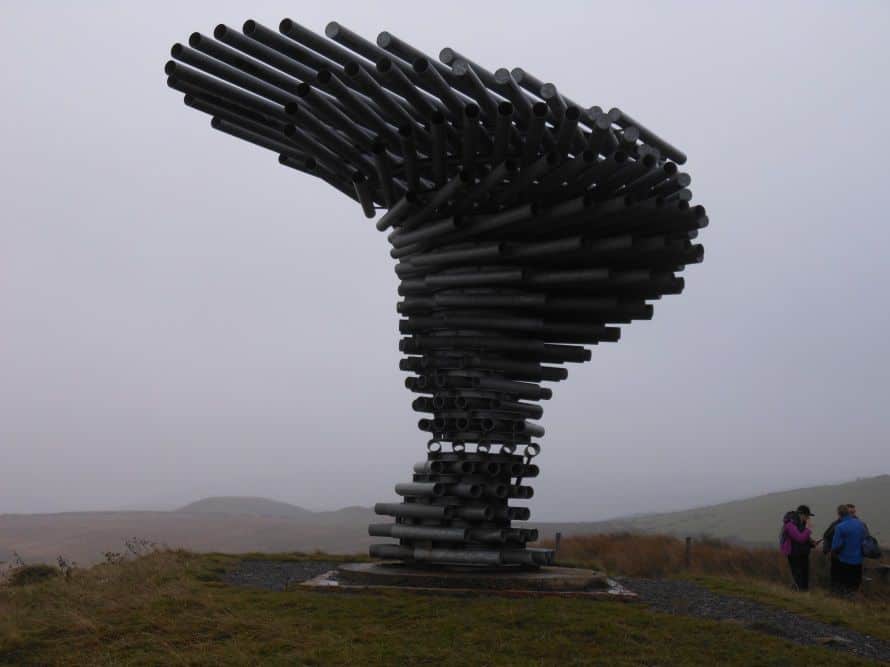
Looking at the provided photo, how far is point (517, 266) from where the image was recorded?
11180mm

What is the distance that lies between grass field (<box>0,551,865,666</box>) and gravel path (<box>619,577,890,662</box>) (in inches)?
16.5

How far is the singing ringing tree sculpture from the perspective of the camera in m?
9.86

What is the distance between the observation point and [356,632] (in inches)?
316

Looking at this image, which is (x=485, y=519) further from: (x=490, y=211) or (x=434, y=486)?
(x=490, y=211)

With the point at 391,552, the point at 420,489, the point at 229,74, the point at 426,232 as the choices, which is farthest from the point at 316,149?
the point at 391,552

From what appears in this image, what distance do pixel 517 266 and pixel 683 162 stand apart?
9.18 ft

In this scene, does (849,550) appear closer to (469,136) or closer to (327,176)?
(469,136)

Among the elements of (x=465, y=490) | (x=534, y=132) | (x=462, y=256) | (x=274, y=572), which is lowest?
(x=274, y=572)

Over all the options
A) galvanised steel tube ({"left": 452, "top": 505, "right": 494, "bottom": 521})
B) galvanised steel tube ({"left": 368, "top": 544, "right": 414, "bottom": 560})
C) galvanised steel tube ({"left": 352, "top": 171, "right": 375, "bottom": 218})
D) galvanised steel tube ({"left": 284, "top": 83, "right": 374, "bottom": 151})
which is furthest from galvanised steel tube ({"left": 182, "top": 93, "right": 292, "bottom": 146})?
galvanised steel tube ({"left": 368, "top": 544, "right": 414, "bottom": 560})

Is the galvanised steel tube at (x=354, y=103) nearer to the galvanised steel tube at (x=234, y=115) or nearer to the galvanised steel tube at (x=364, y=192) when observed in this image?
the galvanised steel tube at (x=364, y=192)

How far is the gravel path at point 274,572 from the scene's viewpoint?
11227 mm

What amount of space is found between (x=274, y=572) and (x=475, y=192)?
18.6 feet

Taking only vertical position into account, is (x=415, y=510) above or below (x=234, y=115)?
below

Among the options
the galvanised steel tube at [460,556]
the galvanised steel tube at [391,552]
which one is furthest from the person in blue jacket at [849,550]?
the galvanised steel tube at [391,552]
